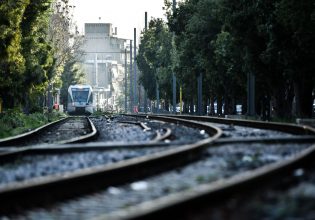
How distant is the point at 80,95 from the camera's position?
68125 millimetres

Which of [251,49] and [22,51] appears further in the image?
[22,51]

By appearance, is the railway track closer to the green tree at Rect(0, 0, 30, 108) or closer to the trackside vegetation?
the trackside vegetation

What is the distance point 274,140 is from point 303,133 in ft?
11.2

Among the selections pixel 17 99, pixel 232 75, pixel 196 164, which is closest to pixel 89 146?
pixel 196 164

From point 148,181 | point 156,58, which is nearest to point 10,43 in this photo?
point 148,181

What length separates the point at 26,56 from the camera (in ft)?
114

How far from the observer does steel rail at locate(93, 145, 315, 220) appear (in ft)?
15.5

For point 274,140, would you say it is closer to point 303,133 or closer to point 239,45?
point 303,133

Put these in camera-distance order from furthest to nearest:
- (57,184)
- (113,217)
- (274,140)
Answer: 1. (274,140)
2. (57,184)
3. (113,217)

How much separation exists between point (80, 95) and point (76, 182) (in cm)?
6170

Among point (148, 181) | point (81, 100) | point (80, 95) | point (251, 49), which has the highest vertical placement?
point (251, 49)

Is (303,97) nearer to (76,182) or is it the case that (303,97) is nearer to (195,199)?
(76,182)

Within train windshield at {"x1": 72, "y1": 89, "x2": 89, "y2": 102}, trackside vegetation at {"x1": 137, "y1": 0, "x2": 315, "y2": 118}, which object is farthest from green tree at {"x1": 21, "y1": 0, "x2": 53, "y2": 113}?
train windshield at {"x1": 72, "y1": 89, "x2": 89, "y2": 102}

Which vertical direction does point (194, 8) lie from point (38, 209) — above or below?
above
